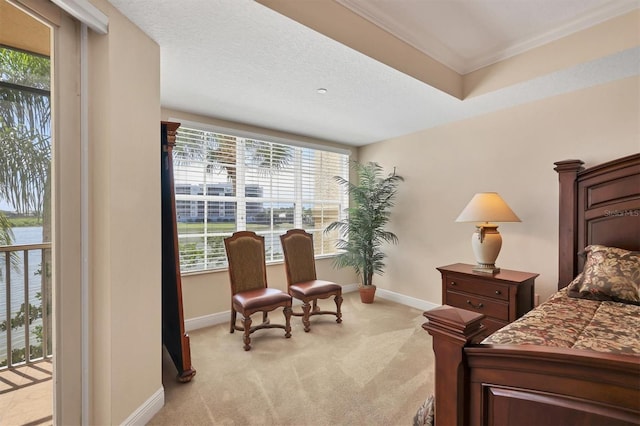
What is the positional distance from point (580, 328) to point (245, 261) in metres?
2.71

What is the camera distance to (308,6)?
6.03ft

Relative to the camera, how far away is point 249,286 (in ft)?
10.3

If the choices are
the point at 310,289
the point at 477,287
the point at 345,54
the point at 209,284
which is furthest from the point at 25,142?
the point at 477,287

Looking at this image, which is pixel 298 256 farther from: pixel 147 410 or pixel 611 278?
pixel 611 278

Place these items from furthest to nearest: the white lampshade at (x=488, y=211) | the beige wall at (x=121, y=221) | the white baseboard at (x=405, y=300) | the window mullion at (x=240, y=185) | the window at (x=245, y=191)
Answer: the white baseboard at (x=405, y=300) < the window mullion at (x=240, y=185) < the window at (x=245, y=191) < the white lampshade at (x=488, y=211) < the beige wall at (x=121, y=221)

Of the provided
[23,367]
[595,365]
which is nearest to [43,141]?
[23,367]

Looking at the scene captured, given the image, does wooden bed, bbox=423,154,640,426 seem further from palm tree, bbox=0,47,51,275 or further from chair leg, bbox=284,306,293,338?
chair leg, bbox=284,306,293,338

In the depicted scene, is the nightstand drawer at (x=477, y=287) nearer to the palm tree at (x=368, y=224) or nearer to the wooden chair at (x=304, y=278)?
the wooden chair at (x=304, y=278)

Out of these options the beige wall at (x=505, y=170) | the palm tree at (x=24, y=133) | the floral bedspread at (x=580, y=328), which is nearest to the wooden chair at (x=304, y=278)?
the beige wall at (x=505, y=170)

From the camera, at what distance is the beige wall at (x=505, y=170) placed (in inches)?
101

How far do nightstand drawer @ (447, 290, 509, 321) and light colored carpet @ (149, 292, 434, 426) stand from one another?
0.51 m

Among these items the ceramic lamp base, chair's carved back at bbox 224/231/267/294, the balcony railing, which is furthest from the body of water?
the ceramic lamp base

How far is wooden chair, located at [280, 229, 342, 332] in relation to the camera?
3213mm

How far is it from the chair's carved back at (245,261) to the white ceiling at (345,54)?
4.76ft
